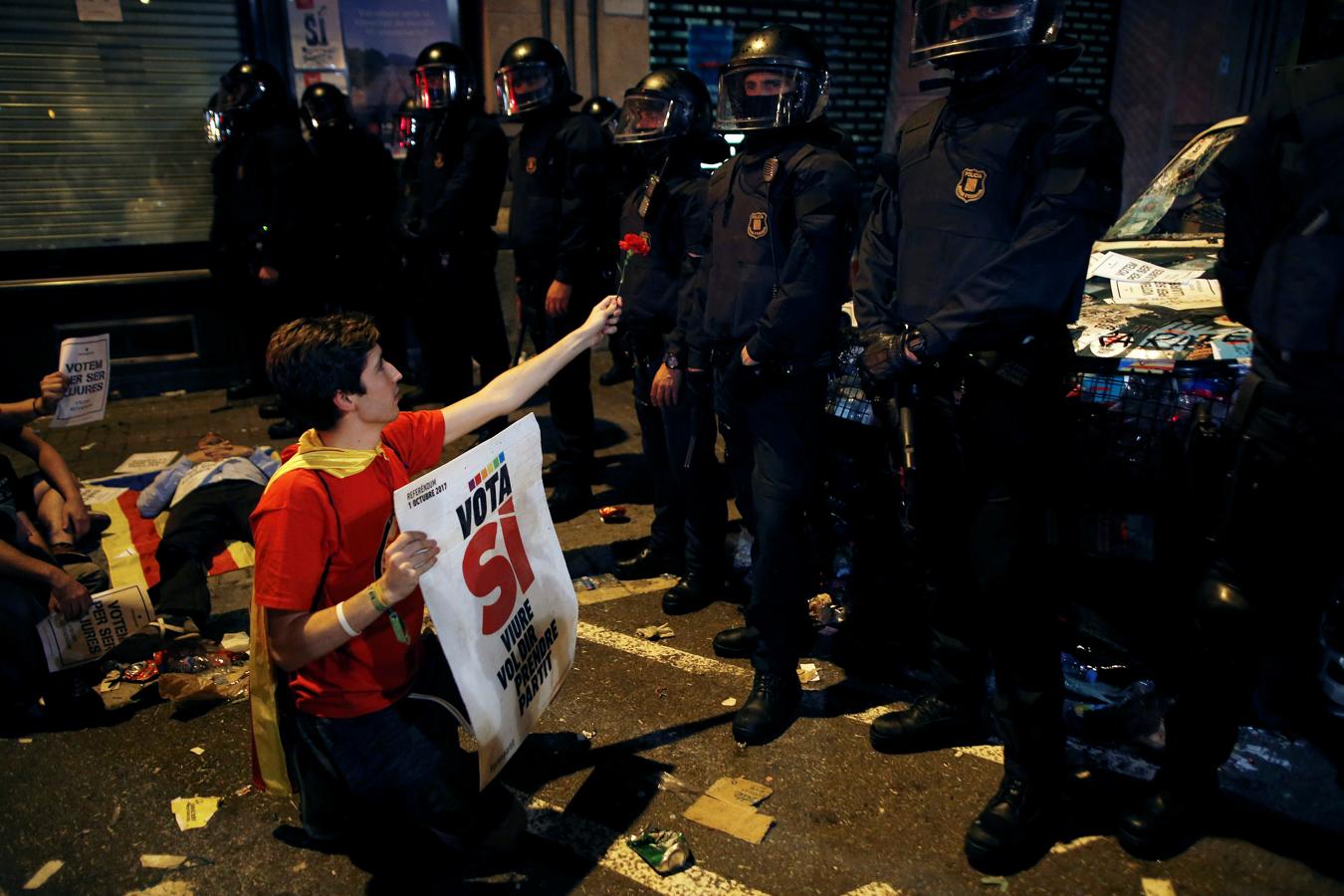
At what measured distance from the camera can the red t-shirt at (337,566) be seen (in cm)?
252

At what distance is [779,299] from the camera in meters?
3.36

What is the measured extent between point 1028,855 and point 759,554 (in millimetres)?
1317

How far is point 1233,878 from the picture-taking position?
276 centimetres

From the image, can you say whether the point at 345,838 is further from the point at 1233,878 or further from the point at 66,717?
the point at 1233,878

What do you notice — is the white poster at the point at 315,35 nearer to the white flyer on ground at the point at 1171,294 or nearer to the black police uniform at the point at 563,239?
the black police uniform at the point at 563,239

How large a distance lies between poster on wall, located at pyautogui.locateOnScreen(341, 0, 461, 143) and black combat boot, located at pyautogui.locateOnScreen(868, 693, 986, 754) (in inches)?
292

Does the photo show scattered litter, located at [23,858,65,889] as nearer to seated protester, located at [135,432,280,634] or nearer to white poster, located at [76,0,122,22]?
seated protester, located at [135,432,280,634]

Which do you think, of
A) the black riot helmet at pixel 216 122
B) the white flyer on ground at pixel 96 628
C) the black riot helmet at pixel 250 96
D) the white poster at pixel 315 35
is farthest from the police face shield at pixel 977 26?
the white poster at pixel 315 35

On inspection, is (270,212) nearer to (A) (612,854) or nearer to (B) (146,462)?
(B) (146,462)

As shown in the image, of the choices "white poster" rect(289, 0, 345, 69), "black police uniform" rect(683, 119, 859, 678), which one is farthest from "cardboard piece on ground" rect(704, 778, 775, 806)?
"white poster" rect(289, 0, 345, 69)

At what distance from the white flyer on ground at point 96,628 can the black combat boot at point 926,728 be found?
9.62 feet

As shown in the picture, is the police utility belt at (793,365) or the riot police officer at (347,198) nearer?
the police utility belt at (793,365)

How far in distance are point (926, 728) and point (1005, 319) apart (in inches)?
59.1

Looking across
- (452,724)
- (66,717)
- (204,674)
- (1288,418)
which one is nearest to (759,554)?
(452,724)
